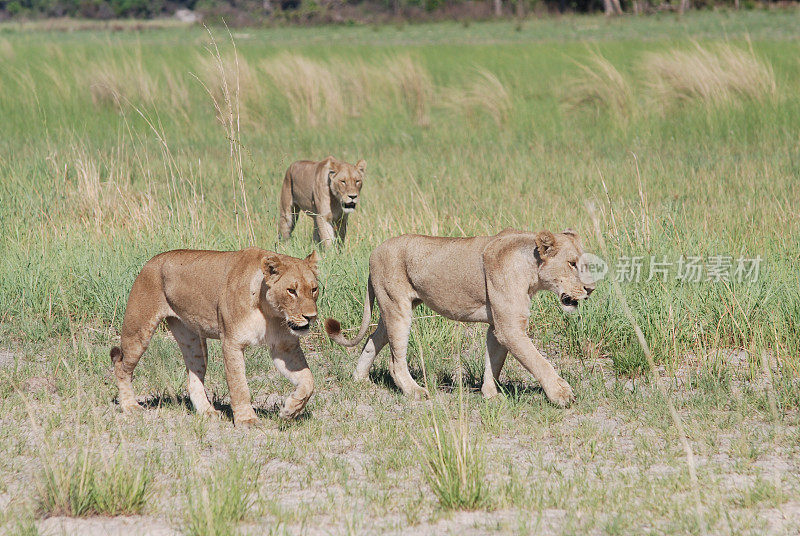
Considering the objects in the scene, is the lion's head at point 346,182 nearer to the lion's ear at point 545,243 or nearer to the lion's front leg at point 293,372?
the lion's ear at point 545,243

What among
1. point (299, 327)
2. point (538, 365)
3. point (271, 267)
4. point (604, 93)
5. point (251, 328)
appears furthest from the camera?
point (604, 93)

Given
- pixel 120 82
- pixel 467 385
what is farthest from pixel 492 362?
pixel 120 82

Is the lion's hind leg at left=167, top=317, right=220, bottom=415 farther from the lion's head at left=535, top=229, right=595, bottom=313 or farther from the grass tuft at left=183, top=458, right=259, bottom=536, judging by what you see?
the lion's head at left=535, top=229, right=595, bottom=313

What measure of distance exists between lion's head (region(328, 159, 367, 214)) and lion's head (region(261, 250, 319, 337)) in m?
4.22

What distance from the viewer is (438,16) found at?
53.0 m

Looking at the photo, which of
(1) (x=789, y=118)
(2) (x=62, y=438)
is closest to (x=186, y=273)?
(2) (x=62, y=438)

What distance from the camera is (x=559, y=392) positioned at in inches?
196

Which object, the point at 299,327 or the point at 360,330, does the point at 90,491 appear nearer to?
the point at 299,327

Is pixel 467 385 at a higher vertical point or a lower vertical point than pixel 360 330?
lower

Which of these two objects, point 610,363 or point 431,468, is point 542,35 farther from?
point 431,468

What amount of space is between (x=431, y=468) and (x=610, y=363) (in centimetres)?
249

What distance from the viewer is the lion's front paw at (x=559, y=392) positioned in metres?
4.98

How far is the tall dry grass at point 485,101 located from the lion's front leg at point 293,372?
10.8m

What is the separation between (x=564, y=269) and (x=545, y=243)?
0.55 ft
